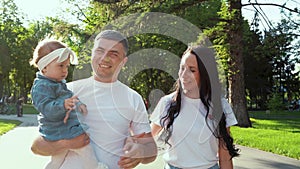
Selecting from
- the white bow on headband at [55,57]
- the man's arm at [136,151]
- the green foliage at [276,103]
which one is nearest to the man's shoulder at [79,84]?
the white bow on headband at [55,57]

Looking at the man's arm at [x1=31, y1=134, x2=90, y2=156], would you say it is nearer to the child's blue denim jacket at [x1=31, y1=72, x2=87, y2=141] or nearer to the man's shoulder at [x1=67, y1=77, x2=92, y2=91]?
the child's blue denim jacket at [x1=31, y1=72, x2=87, y2=141]

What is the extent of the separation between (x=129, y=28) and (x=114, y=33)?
12.1 meters

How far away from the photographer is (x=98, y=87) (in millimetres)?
2693

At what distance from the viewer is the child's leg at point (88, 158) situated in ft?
8.44

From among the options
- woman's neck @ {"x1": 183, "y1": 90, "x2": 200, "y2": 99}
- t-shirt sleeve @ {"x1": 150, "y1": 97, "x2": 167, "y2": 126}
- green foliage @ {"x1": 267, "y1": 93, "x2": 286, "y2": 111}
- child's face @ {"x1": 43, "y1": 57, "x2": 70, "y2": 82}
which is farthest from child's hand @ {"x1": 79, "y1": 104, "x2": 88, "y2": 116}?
green foliage @ {"x1": 267, "y1": 93, "x2": 286, "y2": 111}

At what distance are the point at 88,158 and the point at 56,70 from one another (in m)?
0.57

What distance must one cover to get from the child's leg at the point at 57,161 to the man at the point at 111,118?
0.10 ft

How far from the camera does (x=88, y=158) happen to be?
8.47 feet

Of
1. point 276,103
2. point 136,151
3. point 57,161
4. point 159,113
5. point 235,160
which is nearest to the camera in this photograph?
point 136,151

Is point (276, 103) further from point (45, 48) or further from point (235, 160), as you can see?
point (45, 48)

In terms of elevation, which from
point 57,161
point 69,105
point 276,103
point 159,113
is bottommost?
point 276,103

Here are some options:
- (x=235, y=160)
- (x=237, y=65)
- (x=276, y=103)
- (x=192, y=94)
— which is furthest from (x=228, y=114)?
(x=276, y=103)

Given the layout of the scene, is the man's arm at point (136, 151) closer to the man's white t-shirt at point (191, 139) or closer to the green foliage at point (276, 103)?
the man's white t-shirt at point (191, 139)

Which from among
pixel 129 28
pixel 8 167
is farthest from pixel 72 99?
pixel 129 28
